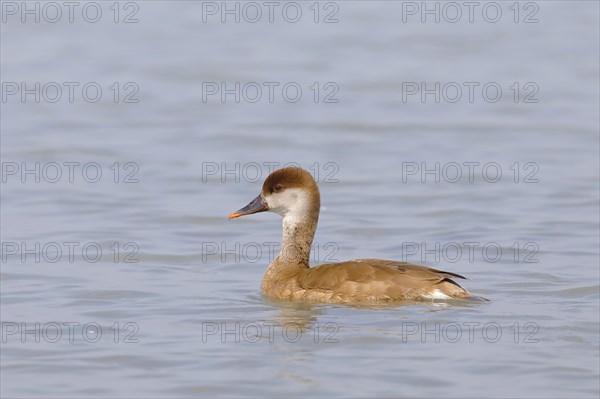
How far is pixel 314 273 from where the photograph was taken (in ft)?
36.1

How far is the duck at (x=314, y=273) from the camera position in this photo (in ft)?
34.5

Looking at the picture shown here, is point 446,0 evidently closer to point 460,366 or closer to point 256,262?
point 256,262

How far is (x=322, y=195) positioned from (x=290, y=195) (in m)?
4.12

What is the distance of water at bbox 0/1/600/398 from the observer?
9133 mm

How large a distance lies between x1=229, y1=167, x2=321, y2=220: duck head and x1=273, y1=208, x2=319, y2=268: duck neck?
0.02 meters

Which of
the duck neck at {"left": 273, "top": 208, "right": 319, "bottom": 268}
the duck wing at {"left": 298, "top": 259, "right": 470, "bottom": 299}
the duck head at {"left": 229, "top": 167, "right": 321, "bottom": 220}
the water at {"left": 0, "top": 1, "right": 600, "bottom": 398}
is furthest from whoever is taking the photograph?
the duck neck at {"left": 273, "top": 208, "right": 319, "bottom": 268}

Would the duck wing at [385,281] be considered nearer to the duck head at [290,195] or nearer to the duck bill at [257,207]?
the duck head at [290,195]

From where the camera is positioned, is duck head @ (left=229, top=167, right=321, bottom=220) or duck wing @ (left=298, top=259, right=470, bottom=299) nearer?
duck wing @ (left=298, top=259, right=470, bottom=299)

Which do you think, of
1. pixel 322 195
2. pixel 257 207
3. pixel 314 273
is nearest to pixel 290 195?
pixel 257 207

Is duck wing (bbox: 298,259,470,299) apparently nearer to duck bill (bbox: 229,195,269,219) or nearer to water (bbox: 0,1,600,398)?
water (bbox: 0,1,600,398)

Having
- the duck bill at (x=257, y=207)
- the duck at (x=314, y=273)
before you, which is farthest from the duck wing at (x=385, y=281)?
the duck bill at (x=257, y=207)

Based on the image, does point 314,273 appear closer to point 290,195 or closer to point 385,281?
point 385,281

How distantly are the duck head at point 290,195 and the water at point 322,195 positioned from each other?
0.76 m

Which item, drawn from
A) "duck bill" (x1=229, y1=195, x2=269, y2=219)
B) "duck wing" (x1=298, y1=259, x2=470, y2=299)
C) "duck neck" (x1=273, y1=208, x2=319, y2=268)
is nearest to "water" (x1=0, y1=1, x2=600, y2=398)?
"duck wing" (x1=298, y1=259, x2=470, y2=299)
